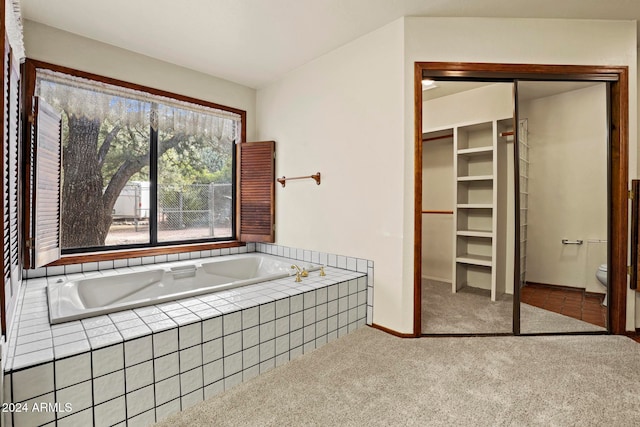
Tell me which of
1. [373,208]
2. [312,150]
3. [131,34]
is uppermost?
[131,34]

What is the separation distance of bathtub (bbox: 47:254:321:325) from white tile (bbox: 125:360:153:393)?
43cm

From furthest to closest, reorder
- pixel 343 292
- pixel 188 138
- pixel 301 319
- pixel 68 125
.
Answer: pixel 188 138 → pixel 68 125 → pixel 343 292 → pixel 301 319

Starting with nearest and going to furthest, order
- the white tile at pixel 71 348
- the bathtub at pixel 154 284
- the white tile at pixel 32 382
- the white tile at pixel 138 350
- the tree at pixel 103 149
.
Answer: the white tile at pixel 32 382 < the white tile at pixel 71 348 < the white tile at pixel 138 350 < the bathtub at pixel 154 284 < the tree at pixel 103 149

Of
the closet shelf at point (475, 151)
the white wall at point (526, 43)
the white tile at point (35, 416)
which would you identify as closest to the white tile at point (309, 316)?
the white tile at point (35, 416)

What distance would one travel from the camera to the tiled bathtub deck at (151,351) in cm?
123

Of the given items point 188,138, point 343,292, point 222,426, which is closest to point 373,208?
point 343,292

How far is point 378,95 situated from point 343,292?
155 centimetres

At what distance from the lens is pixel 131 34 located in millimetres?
2570

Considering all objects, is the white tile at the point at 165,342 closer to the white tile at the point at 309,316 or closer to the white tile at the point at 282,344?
the white tile at the point at 282,344

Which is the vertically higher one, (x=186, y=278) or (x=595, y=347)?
(x=186, y=278)

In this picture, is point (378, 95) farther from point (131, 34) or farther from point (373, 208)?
point (131, 34)

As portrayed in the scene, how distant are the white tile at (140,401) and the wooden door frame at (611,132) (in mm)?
1730

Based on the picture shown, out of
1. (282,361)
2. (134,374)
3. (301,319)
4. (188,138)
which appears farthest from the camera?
(188,138)

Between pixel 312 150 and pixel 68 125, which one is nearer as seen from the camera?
pixel 68 125
